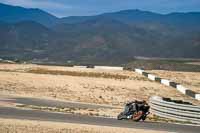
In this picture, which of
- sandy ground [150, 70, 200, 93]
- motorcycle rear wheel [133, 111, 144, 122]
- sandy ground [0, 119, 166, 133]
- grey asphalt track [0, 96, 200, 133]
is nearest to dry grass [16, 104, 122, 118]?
grey asphalt track [0, 96, 200, 133]

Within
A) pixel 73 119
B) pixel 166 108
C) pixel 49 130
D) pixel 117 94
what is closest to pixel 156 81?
pixel 117 94

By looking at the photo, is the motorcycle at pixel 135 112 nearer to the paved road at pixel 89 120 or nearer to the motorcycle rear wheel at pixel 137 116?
the motorcycle rear wheel at pixel 137 116

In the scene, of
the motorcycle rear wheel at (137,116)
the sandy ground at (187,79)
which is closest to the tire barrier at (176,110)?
the motorcycle rear wheel at (137,116)

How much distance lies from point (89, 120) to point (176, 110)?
18.2 ft

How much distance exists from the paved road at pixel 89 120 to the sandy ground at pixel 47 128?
131cm

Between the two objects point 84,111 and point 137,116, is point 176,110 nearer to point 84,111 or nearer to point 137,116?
point 137,116

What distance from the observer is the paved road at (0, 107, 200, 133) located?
23297 millimetres

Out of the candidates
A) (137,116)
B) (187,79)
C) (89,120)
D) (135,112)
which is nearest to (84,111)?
(89,120)

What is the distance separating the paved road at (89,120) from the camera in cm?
2330

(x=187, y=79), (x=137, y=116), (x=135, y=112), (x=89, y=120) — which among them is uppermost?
(x=187, y=79)

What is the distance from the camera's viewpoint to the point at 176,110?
26656mm

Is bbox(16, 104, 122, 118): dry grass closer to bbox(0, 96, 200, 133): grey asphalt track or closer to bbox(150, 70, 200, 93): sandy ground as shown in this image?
bbox(0, 96, 200, 133): grey asphalt track

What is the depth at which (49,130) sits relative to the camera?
20500mm

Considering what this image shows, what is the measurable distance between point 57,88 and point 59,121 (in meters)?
22.2
